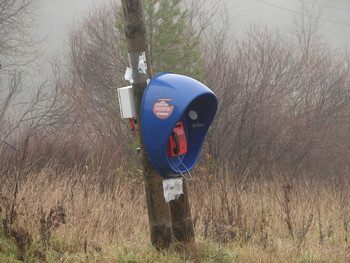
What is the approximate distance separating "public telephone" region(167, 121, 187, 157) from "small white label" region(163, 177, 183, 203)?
9.2 inches

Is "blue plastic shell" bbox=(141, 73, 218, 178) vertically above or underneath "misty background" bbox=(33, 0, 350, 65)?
underneath

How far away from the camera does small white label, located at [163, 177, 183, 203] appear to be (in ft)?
15.0

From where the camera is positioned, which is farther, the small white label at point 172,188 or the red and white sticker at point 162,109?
the small white label at point 172,188

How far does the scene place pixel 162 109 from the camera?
434 centimetres

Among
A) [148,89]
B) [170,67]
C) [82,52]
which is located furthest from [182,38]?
[148,89]

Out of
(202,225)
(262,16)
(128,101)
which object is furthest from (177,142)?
(262,16)

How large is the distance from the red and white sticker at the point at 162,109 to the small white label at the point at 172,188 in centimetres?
58

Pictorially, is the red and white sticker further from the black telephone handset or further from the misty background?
the misty background

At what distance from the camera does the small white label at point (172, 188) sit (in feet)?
15.0

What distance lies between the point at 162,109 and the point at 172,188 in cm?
70

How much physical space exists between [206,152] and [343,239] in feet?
41.5

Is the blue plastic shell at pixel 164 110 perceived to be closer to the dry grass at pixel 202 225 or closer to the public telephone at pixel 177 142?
the public telephone at pixel 177 142

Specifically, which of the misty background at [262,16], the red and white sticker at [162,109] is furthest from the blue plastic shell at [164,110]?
the misty background at [262,16]

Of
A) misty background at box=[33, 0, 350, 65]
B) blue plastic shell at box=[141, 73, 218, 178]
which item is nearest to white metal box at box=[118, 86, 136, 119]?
blue plastic shell at box=[141, 73, 218, 178]
